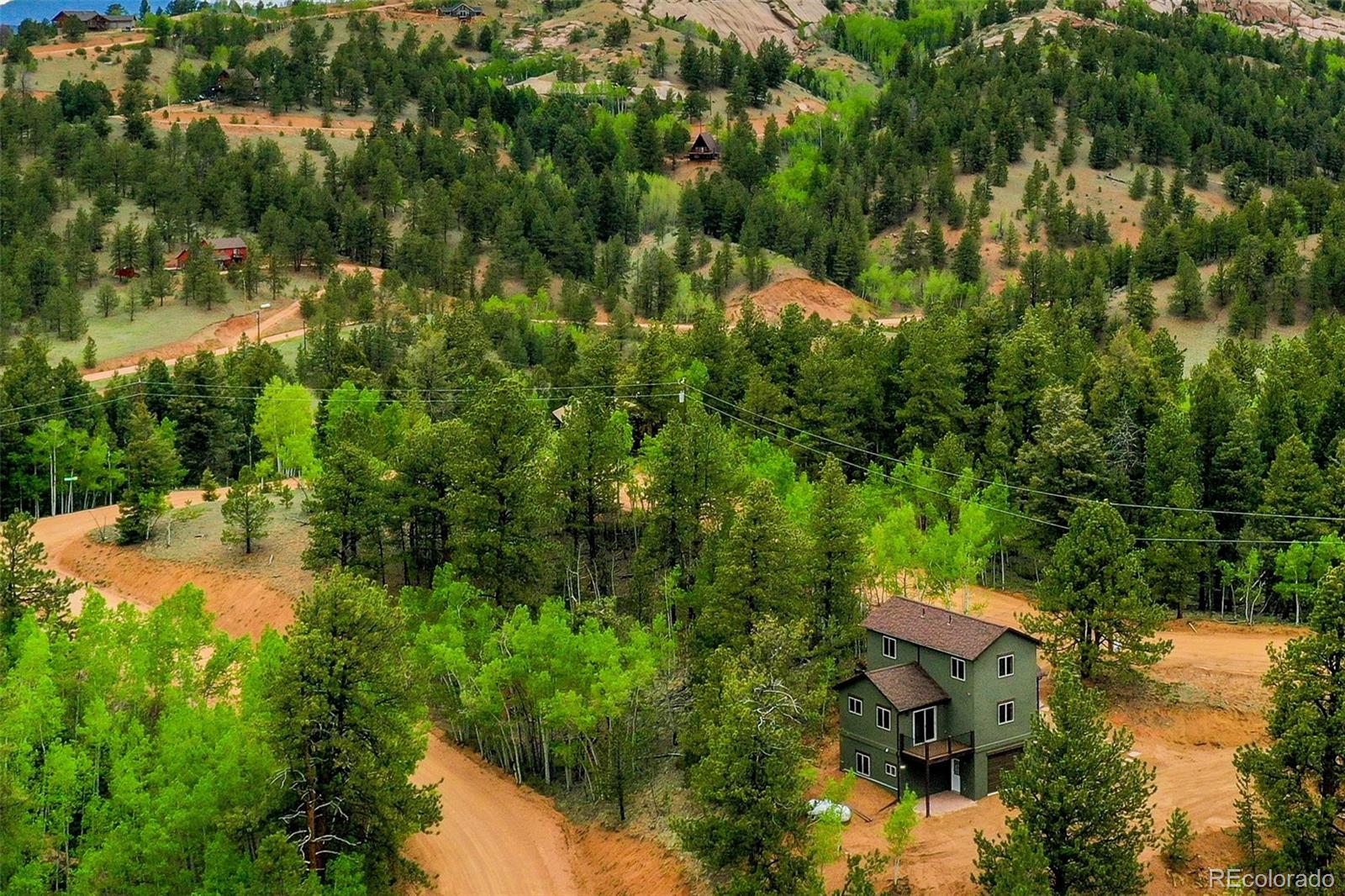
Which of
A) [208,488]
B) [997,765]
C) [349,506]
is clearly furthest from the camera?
[208,488]

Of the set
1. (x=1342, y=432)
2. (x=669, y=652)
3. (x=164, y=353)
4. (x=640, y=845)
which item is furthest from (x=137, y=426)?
(x=1342, y=432)

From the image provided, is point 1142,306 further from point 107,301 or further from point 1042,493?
point 107,301

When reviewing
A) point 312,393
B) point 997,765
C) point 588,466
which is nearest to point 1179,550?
point 997,765

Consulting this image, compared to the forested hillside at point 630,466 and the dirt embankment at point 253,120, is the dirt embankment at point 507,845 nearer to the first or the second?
the forested hillside at point 630,466

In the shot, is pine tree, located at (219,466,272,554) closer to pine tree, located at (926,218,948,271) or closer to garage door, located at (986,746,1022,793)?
garage door, located at (986,746,1022,793)

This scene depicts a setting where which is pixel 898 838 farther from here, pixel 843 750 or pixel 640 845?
pixel 640 845

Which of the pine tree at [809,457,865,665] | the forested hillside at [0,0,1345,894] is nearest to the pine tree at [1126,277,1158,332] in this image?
the forested hillside at [0,0,1345,894]
